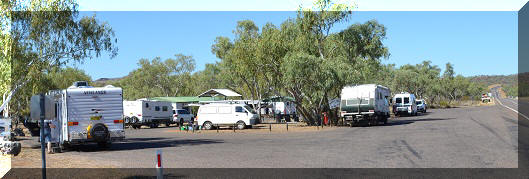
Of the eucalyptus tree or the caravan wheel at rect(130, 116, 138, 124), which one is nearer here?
the eucalyptus tree

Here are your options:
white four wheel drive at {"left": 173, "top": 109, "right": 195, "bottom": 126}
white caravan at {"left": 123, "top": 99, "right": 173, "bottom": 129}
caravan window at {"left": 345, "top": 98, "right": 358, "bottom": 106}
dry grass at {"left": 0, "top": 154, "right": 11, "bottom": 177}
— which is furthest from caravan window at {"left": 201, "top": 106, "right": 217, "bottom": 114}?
dry grass at {"left": 0, "top": 154, "right": 11, "bottom": 177}

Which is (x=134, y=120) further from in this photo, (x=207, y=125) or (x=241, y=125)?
(x=241, y=125)

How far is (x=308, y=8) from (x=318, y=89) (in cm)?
570

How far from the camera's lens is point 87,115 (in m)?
19.5

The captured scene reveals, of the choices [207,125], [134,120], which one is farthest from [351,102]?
[134,120]

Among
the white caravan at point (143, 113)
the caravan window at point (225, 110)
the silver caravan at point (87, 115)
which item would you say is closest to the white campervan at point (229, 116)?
the caravan window at point (225, 110)

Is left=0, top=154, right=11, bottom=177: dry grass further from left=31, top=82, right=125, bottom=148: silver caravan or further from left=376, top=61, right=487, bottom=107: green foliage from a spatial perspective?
left=376, top=61, right=487, bottom=107: green foliage

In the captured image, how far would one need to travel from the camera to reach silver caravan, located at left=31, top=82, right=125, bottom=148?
19266 mm

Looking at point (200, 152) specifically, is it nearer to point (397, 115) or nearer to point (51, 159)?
point (51, 159)

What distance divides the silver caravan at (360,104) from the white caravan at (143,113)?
17.2 metres

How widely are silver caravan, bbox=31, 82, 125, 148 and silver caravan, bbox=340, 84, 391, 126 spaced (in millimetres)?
19608

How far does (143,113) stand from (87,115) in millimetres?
25577

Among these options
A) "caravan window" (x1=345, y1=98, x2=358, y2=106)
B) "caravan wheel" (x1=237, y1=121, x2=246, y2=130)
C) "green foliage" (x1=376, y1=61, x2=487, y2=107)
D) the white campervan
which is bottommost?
"caravan wheel" (x1=237, y1=121, x2=246, y2=130)

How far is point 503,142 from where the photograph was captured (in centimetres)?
1822
